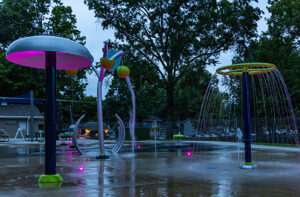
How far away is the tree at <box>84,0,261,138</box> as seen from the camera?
110ft

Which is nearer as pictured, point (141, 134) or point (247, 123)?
point (247, 123)

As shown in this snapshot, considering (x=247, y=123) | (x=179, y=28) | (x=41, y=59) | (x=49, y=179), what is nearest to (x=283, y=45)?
(x=179, y=28)

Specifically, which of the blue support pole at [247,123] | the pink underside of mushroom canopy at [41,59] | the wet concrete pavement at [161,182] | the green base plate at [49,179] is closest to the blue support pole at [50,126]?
the green base plate at [49,179]

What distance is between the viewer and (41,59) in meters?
9.70

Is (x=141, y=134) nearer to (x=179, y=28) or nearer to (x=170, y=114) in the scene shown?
(x=170, y=114)

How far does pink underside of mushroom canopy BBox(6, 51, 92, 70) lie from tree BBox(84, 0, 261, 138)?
24919mm

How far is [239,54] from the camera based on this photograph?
116 feet

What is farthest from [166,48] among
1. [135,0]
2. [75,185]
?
[75,185]

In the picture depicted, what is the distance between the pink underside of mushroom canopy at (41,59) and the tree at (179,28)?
81.8 ft

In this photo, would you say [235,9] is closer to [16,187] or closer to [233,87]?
[233,87]

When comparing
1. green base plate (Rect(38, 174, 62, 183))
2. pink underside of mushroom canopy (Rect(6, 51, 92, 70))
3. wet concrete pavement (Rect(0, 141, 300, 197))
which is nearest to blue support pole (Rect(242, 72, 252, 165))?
wet concrete pavement (Rect(0, 141, 300, 197))

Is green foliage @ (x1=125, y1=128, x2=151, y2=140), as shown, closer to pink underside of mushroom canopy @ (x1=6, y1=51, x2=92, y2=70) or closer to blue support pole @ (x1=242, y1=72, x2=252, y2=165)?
blue support pole @ (x1=242, y1=72, x2=252, y2=165)

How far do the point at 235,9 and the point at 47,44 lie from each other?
29.6 meters

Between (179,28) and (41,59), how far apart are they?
85.1ft
